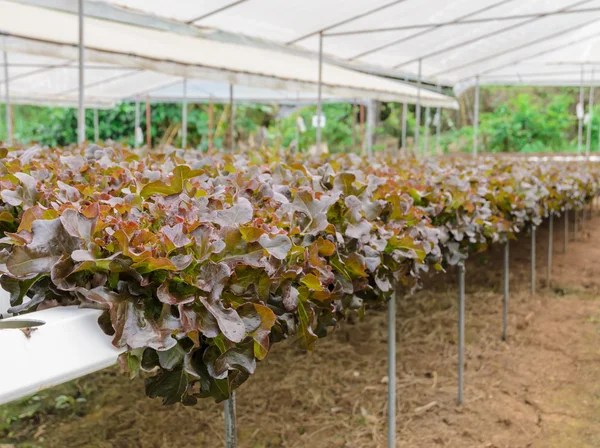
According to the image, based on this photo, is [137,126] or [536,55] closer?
[536,55]

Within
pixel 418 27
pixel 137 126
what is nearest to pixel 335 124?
Answer: pixel 137 126

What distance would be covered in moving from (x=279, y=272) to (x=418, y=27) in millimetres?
8289

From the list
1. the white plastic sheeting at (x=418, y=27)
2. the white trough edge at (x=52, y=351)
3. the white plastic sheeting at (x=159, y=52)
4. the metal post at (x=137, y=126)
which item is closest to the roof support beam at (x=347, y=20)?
the white plastic sheeting at (x=418, y=27)

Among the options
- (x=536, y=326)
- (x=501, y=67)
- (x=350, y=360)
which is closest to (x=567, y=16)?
(x=501, y=67)

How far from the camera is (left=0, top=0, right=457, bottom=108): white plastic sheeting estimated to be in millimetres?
6105

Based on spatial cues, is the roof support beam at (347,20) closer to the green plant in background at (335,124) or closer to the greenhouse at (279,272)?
the greenhouse at (279,272)

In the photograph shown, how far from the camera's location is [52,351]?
0.95m

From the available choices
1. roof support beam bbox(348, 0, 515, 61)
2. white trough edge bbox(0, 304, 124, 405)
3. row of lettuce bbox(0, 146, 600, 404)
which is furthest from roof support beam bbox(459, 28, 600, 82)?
white trough edge bbox(0, 304, 124, 405)

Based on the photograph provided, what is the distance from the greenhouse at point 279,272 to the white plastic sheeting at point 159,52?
0.09 feet

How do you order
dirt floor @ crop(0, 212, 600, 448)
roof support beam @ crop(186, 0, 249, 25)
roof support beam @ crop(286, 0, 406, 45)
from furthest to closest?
roof support beam @ crop(286, 0, 406, 45) → roof support beam @ crop(186, 0, 249, 25) → dirt floor @ crop(0, 212, 600, 448)

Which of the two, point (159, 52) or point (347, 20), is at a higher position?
point (347, 20)

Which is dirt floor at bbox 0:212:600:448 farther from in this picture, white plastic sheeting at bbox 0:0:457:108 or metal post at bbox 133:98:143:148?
metal post at bbox 133:98:143:148

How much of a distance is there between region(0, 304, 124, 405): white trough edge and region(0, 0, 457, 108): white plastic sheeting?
5.46 metres

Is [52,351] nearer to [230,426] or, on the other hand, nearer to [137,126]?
[230,426]
